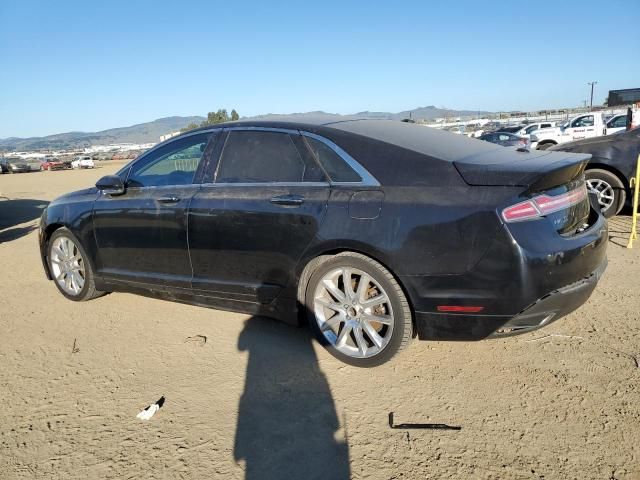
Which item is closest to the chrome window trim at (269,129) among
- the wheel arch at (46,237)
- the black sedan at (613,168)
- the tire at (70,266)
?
the tire at (70,266)

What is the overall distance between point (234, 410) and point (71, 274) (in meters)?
2.81

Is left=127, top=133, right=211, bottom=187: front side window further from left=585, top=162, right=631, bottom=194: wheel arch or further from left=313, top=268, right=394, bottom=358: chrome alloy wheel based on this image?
left=585, top=162, right=631, bottom=194: wheel arch

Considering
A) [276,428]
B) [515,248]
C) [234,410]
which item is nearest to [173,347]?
[234,410]

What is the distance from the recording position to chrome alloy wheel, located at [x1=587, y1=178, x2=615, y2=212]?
21.5ft

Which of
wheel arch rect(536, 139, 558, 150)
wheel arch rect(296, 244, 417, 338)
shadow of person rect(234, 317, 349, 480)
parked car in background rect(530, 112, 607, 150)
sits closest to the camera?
shadow of person rect(234, 317, 349, 480)

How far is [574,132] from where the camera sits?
781 inches

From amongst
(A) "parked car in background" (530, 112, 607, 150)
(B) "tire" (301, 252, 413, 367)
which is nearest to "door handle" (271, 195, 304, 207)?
(B) "tire" (301, 252, 413, 367)

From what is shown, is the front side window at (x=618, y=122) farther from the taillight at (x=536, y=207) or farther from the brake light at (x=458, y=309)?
the brake light at (x=458, y=309)

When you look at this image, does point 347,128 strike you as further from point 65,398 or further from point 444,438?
point 65,398

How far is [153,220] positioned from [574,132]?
20.4 meters

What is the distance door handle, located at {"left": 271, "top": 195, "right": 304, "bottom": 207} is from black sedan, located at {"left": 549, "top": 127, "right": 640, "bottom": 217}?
5.05 metres

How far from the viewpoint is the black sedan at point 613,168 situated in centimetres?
638

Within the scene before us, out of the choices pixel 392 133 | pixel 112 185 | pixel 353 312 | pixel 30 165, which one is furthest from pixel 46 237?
pixel 30 165

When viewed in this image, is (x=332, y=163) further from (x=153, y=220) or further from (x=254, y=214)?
(x=153, y=220)
